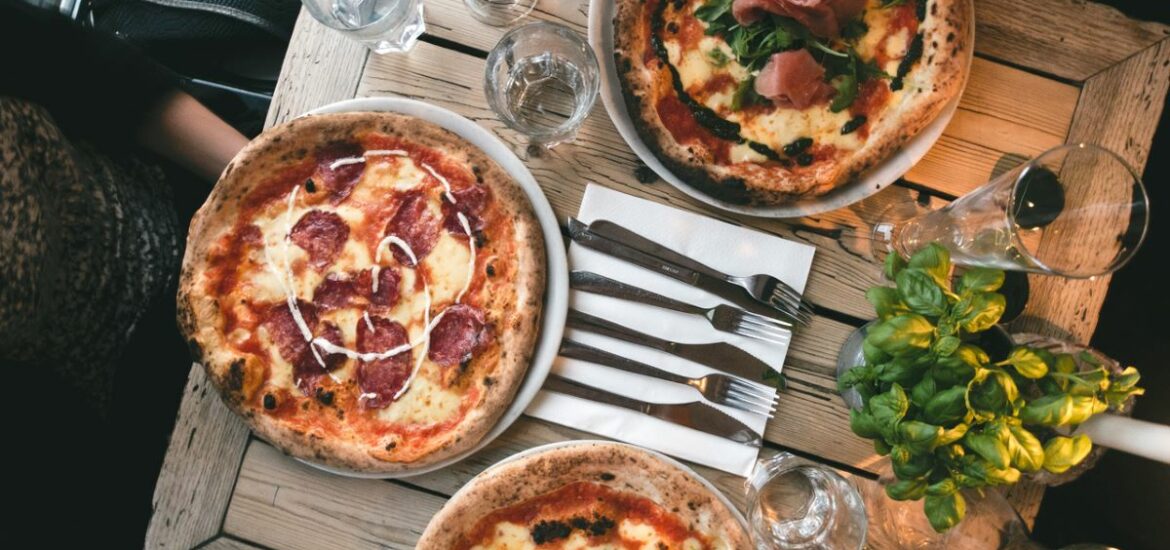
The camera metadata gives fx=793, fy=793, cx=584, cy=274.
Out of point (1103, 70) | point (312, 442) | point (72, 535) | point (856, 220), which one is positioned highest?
point (1103, 70)

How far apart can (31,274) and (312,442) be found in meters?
0.73

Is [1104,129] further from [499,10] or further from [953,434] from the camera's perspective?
[499,10]

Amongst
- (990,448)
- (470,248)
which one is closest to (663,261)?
(470,248)

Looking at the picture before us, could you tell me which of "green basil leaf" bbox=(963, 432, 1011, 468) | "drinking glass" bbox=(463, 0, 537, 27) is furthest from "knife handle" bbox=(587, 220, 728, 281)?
"green basil leaf" bbox=(963, 432, 1011, 468)

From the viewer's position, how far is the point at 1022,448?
4.51 feet

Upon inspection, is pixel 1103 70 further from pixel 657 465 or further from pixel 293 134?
pixel 293 134

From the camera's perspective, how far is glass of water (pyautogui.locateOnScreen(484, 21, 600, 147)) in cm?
203

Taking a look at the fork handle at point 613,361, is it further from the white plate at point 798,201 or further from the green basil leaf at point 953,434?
the green basil leaf at point 953,434

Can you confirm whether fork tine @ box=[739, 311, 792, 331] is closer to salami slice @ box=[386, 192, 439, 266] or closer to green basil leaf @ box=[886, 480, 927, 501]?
green basil leaf @ box=[886, 480, 927, 501]

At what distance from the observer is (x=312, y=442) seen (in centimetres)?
196

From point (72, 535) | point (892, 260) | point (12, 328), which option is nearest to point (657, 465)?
point (892, 260)

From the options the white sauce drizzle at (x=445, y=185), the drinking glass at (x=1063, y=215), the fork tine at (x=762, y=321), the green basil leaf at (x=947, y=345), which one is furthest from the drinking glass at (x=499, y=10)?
the green basil leaf at (x=947, y=345)

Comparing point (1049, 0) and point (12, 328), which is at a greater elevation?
point (1049, 0)

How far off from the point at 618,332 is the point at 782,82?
755 mm
